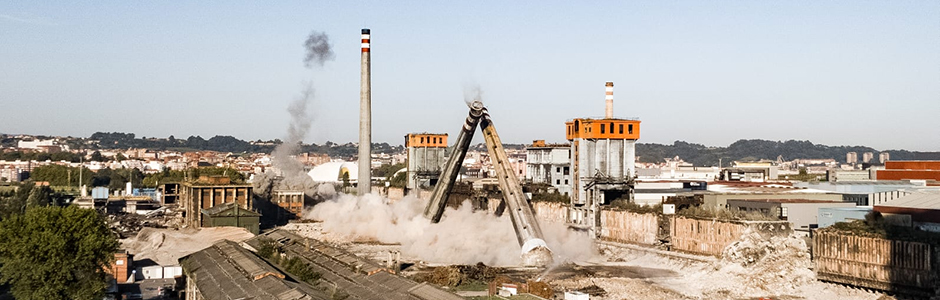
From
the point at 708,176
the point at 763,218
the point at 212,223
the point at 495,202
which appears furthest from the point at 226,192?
the point at 708,176

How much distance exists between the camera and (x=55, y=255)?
49375 millimetres

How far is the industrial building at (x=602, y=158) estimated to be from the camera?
3209 inches

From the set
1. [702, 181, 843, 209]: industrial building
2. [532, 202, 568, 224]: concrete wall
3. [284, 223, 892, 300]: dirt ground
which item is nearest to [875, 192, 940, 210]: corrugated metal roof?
[284, 223, 892, 300]: dirt ground

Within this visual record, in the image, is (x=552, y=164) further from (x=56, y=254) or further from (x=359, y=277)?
(x=56, y=254)

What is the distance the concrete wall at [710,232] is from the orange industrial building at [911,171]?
33724 millimetres

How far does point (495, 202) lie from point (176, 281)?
4163 cm

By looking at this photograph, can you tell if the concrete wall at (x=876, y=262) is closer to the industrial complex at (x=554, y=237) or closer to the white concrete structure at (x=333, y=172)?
the industrial complex at (x=554, y=237)

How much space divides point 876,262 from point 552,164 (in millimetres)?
67348

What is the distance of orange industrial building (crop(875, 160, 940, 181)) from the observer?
9425 cm

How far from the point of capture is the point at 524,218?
69.5m

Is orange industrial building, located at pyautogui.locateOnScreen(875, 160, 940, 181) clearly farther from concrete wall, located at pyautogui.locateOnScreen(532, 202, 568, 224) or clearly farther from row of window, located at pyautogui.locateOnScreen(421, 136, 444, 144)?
row of window, located at pyautogui.locateOnScreen(421, 136, 444, 144)

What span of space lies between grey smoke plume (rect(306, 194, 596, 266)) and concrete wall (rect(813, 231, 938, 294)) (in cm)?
1846

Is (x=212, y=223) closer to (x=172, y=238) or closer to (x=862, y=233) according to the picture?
(x=172, y=238)

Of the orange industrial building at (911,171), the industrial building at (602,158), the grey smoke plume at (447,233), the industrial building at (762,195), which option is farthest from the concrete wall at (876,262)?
the orange industrial building at (911,171)
